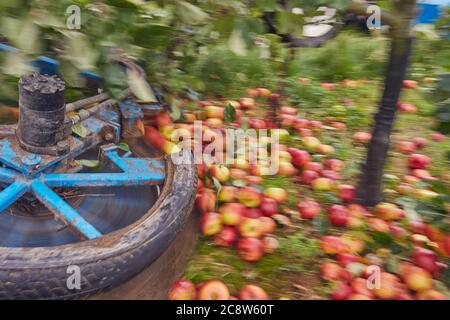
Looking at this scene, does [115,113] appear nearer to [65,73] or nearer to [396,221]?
[65,73]

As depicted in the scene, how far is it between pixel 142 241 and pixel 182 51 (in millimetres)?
1261

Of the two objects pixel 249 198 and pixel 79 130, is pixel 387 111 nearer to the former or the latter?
pixel 249 198

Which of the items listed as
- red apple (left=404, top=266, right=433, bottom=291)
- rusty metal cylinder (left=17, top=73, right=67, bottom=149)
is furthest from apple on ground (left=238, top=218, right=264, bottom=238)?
rusty metal cylinder (left=17, top=73, right=67, bottom=149)

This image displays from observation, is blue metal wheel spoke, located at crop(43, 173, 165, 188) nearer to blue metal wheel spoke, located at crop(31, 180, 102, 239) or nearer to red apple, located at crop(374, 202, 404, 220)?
blue metal wheel spoke, located at crop(31, 180, 102, 239)

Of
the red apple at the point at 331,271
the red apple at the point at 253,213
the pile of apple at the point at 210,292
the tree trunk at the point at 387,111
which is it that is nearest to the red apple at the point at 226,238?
the red apple at the point at 253,213

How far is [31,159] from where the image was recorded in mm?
1785

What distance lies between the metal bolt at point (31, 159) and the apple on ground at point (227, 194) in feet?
2.43

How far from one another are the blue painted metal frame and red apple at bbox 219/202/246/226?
284mm

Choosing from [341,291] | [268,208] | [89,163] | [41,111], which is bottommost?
[341,291]

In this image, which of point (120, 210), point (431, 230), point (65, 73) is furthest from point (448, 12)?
point (120, 210)

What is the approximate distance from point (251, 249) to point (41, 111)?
91 centimetres

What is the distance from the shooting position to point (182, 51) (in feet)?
8.41

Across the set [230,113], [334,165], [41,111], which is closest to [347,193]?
[334,165]
